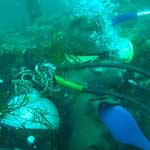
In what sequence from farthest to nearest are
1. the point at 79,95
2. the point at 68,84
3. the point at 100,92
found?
the point at 79,95
the point at 68,84
the point at 100,92

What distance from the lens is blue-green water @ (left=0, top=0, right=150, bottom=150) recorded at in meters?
3.23

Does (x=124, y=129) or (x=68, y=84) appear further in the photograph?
(x=68, y=84)

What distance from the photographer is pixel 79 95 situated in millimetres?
3756

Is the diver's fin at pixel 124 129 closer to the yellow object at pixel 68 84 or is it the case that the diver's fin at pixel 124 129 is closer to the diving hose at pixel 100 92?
the diving hose at pixel 100 92

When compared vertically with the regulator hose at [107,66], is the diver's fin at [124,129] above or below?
below

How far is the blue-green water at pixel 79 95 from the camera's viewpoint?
10.6ft

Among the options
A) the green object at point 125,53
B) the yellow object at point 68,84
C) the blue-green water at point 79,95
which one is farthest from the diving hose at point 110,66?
the green object at point 125,53

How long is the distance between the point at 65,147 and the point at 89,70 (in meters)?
1.09

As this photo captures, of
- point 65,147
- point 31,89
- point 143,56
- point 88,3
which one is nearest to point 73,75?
point 31,89

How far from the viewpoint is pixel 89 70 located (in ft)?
13.6

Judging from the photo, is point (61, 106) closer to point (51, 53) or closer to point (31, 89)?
point (31, 89)

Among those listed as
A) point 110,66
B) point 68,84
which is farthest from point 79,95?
point 110,66

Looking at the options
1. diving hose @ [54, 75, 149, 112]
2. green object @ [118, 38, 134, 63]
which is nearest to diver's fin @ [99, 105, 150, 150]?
diving hose @ [54, 75, 149, 112]

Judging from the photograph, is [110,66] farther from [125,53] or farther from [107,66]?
[125,53]
